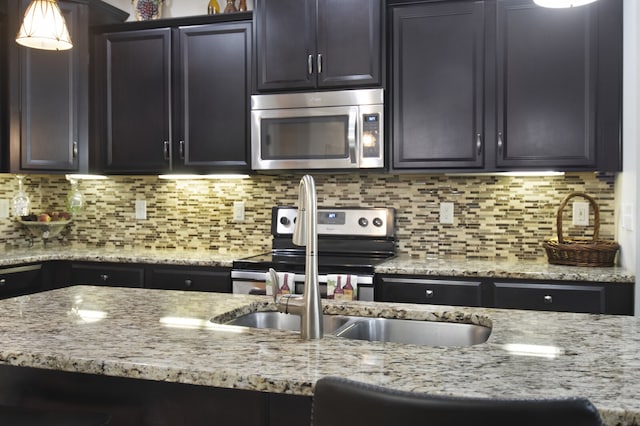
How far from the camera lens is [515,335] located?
1439mm

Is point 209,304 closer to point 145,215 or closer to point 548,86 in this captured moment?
point 548,86

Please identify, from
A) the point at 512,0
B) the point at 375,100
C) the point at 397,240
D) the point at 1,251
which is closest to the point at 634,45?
the point at 512,0

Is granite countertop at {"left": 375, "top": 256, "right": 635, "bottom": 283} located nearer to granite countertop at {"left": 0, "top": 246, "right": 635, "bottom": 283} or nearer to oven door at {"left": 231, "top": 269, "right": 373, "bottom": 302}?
granite countertop at {"left": 0, "top": 246, "right": 635, "bottom": 283}

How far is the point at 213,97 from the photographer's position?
3580 mm

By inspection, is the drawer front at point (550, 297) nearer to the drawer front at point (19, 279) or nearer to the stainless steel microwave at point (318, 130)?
the stainless steel microwave at point (318, 130)

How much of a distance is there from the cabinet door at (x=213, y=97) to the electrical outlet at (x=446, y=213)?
4.01 ft

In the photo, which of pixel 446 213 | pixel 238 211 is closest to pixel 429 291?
pixel 446 213

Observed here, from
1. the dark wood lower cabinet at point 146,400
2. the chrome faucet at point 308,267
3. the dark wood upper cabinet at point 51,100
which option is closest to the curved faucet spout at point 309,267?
the chrome faucet at point 308,267

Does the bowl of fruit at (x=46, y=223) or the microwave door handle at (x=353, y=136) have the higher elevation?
the microwave door handle at (x=353, y=136)

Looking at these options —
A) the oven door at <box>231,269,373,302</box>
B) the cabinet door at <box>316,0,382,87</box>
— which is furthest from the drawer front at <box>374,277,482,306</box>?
the cabinet door at <box>316,0,382,87</box>

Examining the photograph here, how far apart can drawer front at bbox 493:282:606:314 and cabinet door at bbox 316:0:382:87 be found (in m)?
1.33

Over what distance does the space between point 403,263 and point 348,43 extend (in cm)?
128

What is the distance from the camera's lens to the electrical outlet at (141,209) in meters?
4.14

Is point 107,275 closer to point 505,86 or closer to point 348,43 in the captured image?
point 348,43
